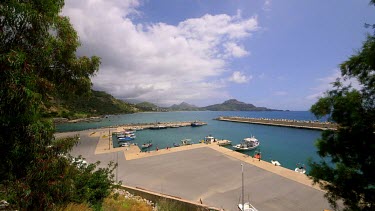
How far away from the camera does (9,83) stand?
321cm

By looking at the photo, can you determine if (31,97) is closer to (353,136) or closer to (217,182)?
(353,136)

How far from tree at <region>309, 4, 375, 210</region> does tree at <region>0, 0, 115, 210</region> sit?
7.26m

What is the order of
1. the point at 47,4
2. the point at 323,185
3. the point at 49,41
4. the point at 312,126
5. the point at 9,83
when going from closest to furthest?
1. the point at 9,83
2. the point at 47,4
3. the point at 49,41
4. the point at 323,185
5. the point at 312,126

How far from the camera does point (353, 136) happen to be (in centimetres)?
602

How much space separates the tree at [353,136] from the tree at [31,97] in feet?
23.8

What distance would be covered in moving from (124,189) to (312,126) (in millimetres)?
69593

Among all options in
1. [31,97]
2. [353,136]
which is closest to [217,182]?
[353,136]

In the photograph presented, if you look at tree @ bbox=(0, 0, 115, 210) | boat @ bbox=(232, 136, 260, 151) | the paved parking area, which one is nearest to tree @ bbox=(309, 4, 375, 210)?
tree @ bbox=(0, 0, 115, 210)

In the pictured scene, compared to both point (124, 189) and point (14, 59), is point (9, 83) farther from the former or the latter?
point (124, 189)

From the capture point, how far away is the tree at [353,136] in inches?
227

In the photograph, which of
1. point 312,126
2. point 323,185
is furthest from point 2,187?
point 312,126

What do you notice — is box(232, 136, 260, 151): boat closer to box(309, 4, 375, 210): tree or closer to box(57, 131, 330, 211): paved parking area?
box(57, 131, 330, 211): paved parking area

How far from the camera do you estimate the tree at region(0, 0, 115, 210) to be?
3348 millimetres

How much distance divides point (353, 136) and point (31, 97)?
767 centimetres
